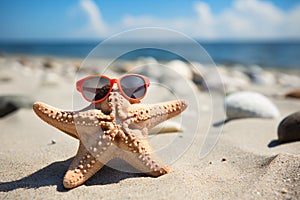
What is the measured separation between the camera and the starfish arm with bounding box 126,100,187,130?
2627 mm

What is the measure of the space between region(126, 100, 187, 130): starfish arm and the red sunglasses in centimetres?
12

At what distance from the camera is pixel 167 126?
4.20m

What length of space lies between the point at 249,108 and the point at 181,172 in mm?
2924

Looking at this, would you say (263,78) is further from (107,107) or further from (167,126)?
(107,107)

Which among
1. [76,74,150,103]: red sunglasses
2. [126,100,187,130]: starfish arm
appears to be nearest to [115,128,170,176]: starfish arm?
[126,100,187,130]: starfish arm

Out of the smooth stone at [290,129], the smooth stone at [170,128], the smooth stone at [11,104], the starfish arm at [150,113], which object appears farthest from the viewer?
the smooth stone at [11,104]

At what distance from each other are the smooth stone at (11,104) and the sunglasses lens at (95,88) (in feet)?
11.9

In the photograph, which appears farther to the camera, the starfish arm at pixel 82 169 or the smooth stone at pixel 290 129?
the smooth stone at pixel 290 129

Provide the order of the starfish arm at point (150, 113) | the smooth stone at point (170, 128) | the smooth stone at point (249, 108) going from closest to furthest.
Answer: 1. the starfish arm at point (150, 113)
2. the smooth stone at point (170, 128)
3. the smooth stone at point (249, 108)

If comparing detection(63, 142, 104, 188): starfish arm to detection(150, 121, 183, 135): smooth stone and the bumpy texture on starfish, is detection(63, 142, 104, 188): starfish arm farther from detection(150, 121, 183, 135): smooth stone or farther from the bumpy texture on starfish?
detection(150, 121, 183, 135): smooth stone

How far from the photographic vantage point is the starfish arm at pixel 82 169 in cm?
239

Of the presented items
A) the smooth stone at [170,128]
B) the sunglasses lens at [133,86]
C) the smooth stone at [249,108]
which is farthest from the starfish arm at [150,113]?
the smooth stone at [249,108]

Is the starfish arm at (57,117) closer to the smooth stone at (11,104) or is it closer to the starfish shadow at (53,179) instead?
the starfish shadow at (53,179)

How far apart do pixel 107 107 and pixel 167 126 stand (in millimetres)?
1775
